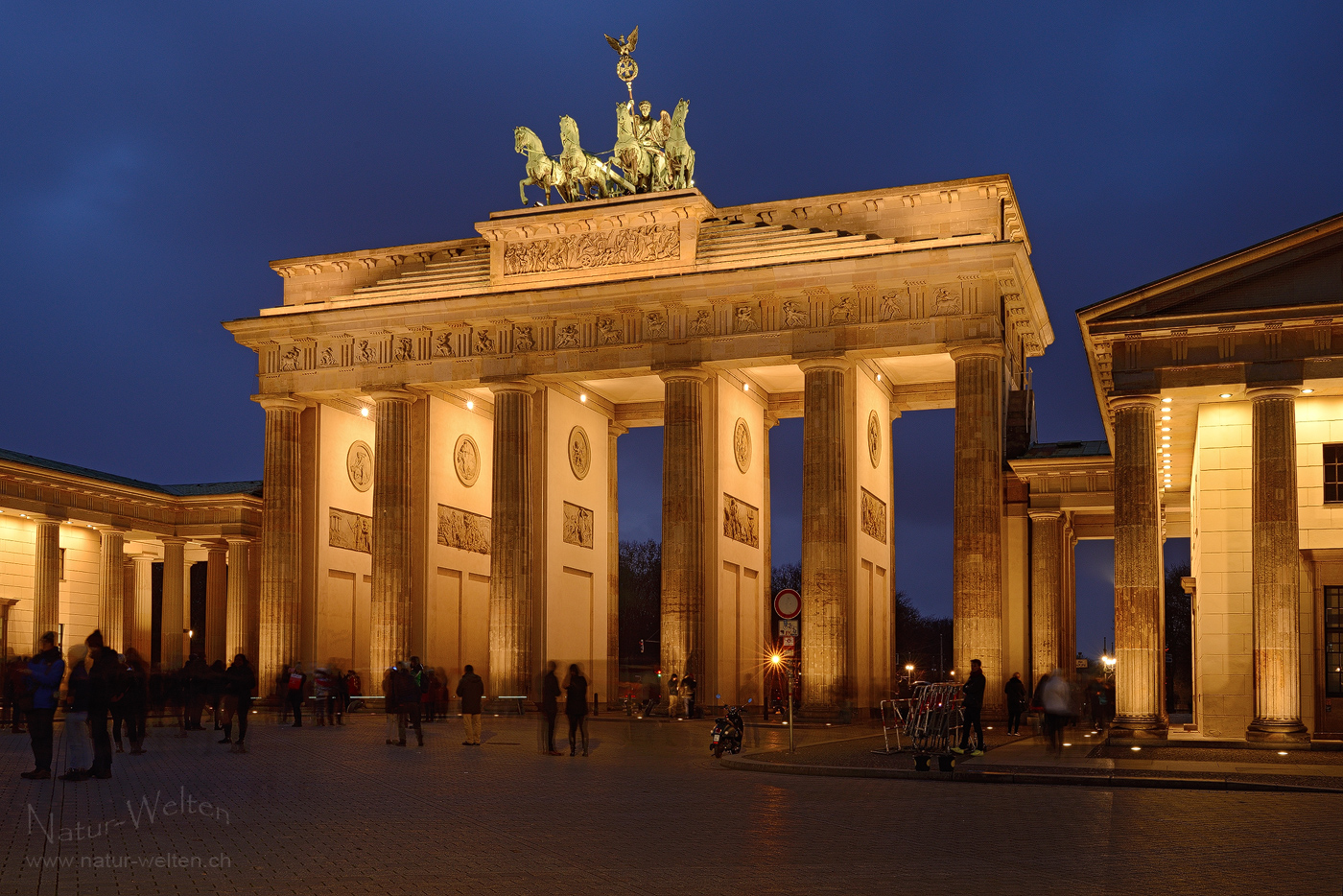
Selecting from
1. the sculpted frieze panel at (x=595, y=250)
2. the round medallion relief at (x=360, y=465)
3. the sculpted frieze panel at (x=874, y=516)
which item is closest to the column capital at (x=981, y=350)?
the sculpted frieze panel at (x=874, y=516)

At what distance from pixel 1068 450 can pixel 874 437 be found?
6975mm

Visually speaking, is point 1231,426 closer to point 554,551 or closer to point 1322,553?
point 1322,553

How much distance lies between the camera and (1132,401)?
103 feet

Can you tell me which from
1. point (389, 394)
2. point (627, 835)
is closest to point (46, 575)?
point (389, 394)

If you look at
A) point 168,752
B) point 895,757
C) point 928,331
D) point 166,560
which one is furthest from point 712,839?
point 166,560

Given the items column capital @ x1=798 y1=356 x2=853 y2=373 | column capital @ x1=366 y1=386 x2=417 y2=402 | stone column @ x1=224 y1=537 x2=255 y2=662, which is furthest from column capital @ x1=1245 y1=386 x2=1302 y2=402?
stone column @ x1=224 y1=537 x2=255 y2=662

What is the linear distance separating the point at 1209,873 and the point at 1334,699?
20917 millimetres

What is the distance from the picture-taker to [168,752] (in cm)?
2780

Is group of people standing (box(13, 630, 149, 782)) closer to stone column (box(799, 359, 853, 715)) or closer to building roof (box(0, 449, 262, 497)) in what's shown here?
stone column (box(799, 359, 853, 715))

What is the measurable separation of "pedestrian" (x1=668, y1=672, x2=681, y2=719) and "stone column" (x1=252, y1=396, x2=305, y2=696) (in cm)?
1505

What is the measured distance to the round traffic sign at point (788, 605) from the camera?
25.3 meters

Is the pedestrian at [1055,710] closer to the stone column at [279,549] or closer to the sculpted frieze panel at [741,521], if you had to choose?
the sculpted frieze panel at [741,521]

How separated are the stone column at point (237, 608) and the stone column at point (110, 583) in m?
4.35

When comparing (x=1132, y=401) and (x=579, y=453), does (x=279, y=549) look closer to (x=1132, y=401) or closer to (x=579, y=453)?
(x=579, y=453)
